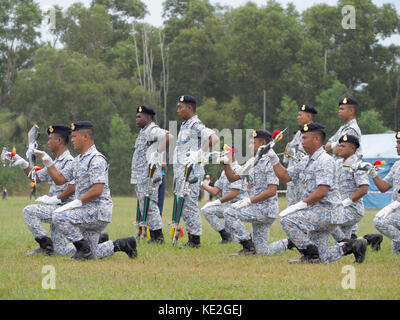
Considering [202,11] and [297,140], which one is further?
[202,11]

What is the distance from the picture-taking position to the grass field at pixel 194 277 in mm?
6070

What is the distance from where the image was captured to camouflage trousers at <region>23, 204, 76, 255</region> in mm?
8859

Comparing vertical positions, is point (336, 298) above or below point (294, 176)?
below

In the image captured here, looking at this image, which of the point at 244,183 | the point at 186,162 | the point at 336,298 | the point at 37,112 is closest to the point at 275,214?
the point at 186,162

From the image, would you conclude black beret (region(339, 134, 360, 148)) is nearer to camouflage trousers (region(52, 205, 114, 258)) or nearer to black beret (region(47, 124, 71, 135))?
camouflage trousers (region(52, 205, 114, 258))

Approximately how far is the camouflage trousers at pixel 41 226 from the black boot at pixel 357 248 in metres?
3.66

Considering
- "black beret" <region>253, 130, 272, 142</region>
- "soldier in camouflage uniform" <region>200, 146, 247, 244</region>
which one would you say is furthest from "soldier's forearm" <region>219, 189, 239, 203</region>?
"black beret" <region>253, 130, 272, 142</region>

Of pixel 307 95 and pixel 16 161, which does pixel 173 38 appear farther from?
pixel 16 161

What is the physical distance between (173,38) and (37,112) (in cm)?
1310

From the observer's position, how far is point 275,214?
9.10 meters

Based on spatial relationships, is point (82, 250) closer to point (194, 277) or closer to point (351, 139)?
point (194, 277)

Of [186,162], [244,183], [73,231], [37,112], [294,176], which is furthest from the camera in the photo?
[37,112]

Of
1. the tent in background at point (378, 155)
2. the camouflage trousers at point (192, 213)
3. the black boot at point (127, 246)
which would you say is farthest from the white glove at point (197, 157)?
the tent in background at point (378, 155)
